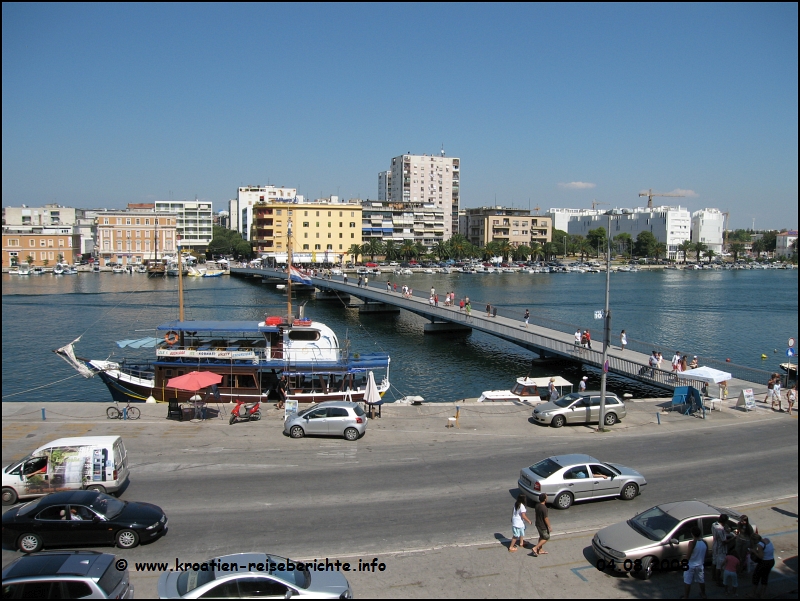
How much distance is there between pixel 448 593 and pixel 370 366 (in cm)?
1868

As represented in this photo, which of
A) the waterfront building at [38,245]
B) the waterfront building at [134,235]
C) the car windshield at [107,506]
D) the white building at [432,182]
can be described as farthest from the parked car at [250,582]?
the white building at [432,182]

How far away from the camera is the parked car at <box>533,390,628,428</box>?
21892mm

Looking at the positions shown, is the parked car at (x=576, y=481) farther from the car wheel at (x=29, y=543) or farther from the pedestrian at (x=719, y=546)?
the car wheel at (x=29, y=543)

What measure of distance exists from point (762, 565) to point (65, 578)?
10.9m

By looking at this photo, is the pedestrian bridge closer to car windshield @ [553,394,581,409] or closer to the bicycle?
car windshield @ [553,394,581,409]

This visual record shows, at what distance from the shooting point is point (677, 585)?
10852 mm

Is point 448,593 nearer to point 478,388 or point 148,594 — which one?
point 148,594

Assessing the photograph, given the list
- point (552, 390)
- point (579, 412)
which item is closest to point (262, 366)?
point (552, 390)

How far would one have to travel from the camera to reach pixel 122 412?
72.8 ft

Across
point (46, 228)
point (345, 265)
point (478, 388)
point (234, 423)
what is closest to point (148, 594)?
point (234, 423)

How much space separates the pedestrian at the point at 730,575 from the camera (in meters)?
10.3

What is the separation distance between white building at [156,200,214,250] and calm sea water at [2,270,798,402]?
46.0 metres

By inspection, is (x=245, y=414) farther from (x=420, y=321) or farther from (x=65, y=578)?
(x=420, y=321)

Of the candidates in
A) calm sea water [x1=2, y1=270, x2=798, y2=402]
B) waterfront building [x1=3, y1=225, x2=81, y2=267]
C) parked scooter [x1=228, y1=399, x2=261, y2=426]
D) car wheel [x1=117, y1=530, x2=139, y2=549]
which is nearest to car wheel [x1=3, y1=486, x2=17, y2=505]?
car wheel [x1=117, y1=530, x2=139, y2=549]
